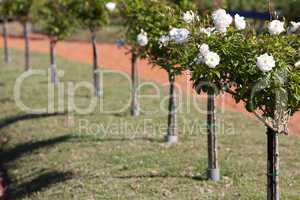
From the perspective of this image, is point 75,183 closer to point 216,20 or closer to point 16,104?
point 216,20

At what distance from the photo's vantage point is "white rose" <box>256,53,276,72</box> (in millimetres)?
6316

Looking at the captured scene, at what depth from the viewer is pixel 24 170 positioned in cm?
1172

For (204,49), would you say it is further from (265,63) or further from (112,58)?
(112,58)

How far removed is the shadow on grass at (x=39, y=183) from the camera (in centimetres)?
1050

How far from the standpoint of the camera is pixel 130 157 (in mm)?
11336

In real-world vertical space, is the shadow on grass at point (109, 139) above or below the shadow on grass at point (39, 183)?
above

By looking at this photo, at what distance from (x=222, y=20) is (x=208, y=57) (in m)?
0.48

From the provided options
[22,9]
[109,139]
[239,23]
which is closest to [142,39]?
[109,139]

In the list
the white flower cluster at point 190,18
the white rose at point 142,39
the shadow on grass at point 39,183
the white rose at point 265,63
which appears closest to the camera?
the white rose at point 265,63

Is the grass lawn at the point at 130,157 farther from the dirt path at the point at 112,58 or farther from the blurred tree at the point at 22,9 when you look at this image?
the blurred tree at the point at 22,9

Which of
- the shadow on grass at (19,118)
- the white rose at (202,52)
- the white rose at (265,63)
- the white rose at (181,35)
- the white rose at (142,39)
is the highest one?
the white rose at (142,39)

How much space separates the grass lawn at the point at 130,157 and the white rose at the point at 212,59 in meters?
2.94

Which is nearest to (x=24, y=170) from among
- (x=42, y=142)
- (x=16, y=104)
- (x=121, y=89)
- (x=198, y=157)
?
(x=42, y=142)

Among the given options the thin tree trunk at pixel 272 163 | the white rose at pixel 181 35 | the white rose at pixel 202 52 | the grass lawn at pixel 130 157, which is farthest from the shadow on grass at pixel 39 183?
the white rose at pixel 202 52
